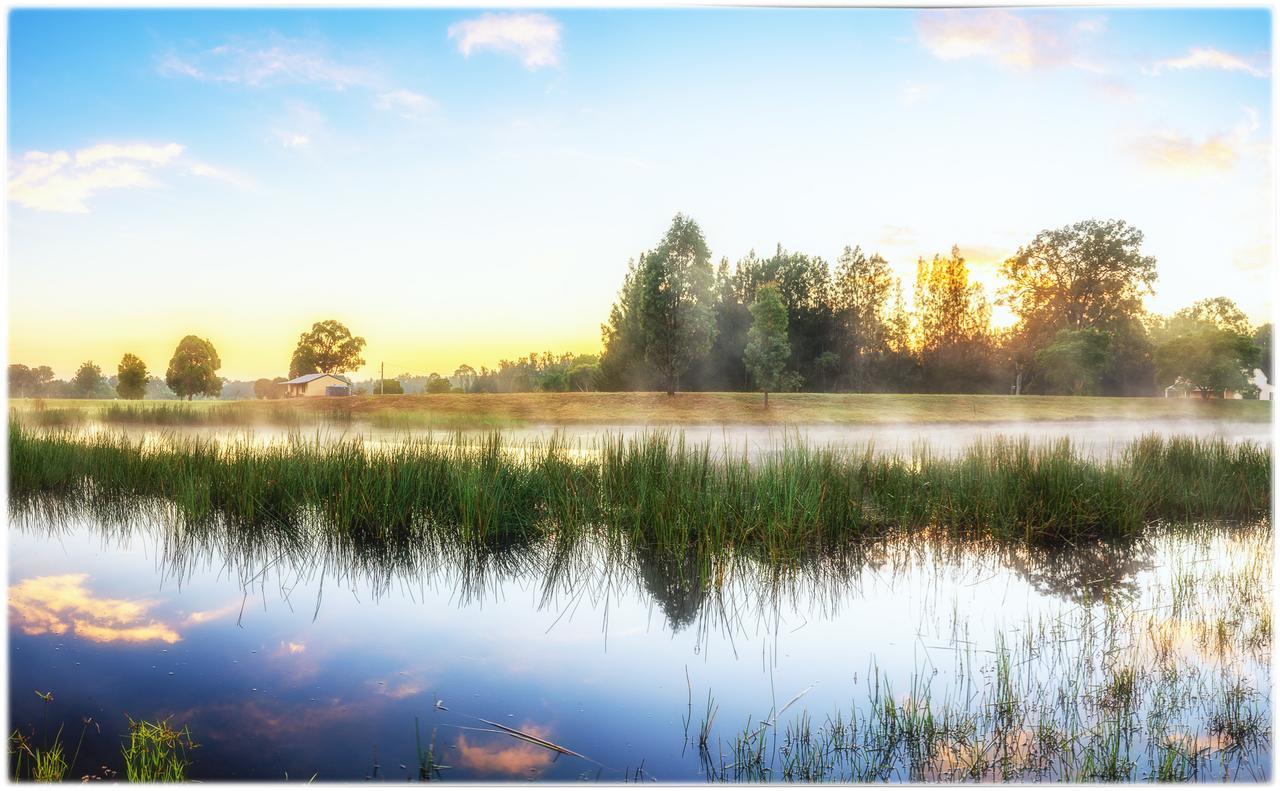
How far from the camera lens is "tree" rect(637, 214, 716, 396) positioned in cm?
854

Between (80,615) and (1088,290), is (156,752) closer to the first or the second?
(80,615)

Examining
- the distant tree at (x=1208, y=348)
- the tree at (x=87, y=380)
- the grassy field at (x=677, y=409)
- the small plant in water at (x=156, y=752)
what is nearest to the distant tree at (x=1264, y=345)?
the distant tree at (x=1208, y=348)

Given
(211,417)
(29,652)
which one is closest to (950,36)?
(29,652)

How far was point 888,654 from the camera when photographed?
10.1ft

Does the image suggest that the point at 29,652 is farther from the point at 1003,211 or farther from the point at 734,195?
the point at 1003,211

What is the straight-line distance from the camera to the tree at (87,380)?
6043 millimetres

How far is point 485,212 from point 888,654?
15.9 feet

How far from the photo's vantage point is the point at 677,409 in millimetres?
8492

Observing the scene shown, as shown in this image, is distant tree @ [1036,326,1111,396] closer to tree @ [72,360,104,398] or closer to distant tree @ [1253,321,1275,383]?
distant tree @ [1253,321,1275,383]

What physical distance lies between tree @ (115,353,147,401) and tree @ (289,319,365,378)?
1199 mm

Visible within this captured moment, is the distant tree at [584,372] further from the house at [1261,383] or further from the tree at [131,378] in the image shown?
the house at [1261,383]

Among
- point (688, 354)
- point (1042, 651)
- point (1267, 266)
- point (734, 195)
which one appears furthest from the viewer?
point (688, 354)

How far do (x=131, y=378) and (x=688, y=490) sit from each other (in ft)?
16.8

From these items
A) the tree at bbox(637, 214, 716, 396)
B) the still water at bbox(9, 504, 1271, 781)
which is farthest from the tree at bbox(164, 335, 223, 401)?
the tree at bbox(637, 214, 716, 396)
